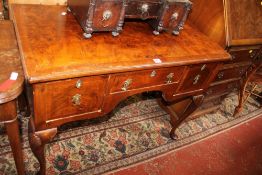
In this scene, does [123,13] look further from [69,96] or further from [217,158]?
[217,158]

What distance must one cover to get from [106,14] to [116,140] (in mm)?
1288

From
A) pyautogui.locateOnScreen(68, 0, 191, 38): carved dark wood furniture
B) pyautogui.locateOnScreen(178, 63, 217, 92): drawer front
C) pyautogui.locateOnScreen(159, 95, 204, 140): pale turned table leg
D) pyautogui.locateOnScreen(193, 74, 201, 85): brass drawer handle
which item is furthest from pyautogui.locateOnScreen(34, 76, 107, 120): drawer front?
pyautogui.locateOnScreen(159, 95, 204, 140): pale turned table leg

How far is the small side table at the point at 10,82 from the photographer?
1047mm

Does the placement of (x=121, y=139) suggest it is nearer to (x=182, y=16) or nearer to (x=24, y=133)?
(x=24, y=133)

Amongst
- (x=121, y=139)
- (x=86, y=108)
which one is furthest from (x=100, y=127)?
(x=86, y=108)

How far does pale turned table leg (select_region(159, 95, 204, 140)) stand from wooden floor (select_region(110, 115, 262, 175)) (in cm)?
25

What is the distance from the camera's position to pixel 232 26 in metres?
2.08

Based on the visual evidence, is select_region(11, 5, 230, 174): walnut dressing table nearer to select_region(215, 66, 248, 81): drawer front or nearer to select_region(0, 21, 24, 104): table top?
select_region(0, 21, 24, 104): table top

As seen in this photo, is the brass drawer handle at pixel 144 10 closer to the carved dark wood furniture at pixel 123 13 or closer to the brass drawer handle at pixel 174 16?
the carved dark wood furniture at pixel 123 13

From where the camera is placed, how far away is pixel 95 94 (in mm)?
1351

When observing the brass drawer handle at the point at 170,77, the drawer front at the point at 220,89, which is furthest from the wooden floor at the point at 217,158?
the brass drawer handle at the point at 170,77

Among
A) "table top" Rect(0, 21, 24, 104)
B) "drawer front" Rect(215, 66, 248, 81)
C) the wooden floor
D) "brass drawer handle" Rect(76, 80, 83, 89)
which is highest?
"table top" Rect(0, 21, 24, 104)

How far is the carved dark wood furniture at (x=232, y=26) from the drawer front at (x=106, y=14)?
100 cm

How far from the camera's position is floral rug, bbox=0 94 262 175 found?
6.23 feet
